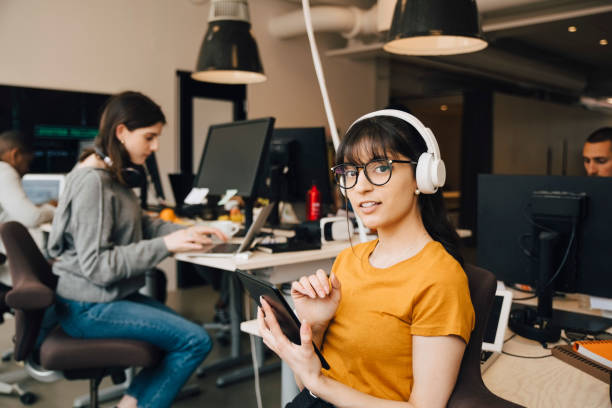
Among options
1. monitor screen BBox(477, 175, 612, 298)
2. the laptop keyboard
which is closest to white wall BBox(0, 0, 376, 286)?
the laptop keyboard

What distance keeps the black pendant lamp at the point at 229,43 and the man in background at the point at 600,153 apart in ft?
7.34

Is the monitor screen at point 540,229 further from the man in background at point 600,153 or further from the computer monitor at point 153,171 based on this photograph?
the computer monitor at point 153,171

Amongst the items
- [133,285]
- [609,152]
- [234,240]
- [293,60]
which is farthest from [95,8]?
[609,152]

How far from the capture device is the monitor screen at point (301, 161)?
2984 millimetres

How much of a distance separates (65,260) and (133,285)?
274 millimetres

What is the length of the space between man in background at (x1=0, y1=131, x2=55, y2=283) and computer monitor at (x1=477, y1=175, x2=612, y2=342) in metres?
2.64

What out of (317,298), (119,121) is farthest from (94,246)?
(317,298)

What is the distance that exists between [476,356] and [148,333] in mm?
1277

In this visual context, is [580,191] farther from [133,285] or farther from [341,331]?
[133,285]

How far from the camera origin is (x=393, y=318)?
1.05 meters

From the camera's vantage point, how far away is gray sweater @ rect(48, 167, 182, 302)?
1.95m

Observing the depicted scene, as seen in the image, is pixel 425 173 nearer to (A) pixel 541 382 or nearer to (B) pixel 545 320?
(A) pixel 541 382

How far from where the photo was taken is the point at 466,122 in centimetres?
865

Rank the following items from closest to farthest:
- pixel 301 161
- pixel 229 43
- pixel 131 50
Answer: pixel 301 161 < pixel 229 43 < pixel 131 50
